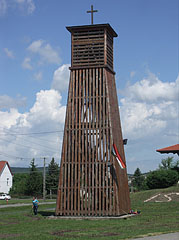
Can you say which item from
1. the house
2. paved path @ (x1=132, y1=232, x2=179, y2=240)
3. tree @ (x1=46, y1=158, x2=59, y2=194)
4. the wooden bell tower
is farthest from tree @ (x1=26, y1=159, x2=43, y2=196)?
paved path @ (x1=132, y1=232, x2=179, y2=240)

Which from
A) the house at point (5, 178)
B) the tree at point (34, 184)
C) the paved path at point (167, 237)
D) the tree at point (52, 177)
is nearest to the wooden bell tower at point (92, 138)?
the paved path at point (167, 237)

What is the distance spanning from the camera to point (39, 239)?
14.8 meters

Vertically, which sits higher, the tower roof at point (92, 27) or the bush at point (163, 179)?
the tower roof at point (92, 27)

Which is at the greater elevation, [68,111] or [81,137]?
[68,111]

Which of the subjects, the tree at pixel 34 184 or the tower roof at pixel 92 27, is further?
the tree at pixel 34 184

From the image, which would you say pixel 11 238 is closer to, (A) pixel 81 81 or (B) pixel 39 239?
(B) pixel 39 239

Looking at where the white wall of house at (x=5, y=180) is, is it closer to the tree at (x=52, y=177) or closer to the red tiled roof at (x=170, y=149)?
the tree at (x=52, y=177)

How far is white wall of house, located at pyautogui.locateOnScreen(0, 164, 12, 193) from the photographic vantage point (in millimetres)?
85875

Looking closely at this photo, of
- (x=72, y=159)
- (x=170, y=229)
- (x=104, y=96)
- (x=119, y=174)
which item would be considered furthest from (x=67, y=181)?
(x=170, y=229)

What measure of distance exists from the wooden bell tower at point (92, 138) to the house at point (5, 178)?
210 feet

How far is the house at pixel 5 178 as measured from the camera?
8575 cm

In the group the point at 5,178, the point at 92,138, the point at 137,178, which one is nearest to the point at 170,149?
the point at 92,138

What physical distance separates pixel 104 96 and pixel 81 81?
6.23ft

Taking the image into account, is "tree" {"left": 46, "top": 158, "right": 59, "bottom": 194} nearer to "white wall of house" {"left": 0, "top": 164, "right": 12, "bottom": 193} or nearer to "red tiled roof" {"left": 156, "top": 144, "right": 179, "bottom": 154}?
"white wall of house" {"left": 0, "top": 164, "right": 12, "bottom": 193}
